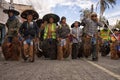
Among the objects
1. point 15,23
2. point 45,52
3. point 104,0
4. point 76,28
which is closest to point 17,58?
point 15,23

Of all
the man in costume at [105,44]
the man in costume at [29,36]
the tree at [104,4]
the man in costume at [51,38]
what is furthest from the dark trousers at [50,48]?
the tree at [104,4]

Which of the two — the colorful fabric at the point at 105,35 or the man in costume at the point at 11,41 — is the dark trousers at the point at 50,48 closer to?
the man in costume at the point at 11,41

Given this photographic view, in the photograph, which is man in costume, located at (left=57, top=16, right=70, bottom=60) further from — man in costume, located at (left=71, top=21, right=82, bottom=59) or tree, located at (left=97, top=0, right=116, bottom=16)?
tree, located at (left=97, top=0, right=116, bottom=16)

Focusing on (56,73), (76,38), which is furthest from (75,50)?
(56,73)

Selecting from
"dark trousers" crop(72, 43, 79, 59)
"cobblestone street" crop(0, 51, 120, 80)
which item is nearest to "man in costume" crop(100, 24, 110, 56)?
"dark trousers" crop(72, 43, 79, 59)

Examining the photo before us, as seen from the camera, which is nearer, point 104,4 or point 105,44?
point 105,44

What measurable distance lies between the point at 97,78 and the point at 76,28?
10512mm

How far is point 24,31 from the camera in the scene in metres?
15.2

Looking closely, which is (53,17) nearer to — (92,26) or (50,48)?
(50,48)

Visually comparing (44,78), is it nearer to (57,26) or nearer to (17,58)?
(17,58)

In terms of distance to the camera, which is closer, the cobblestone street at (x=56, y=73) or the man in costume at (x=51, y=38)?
the cobblestone street at (x=56, y=73)

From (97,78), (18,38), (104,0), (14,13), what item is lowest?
(97,78)

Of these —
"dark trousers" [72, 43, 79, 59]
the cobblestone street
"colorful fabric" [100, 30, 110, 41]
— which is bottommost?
the cobblestone street

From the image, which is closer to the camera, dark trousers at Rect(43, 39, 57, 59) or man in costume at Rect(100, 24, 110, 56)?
dark trousers at Rect(43, 39, 57, 59)
